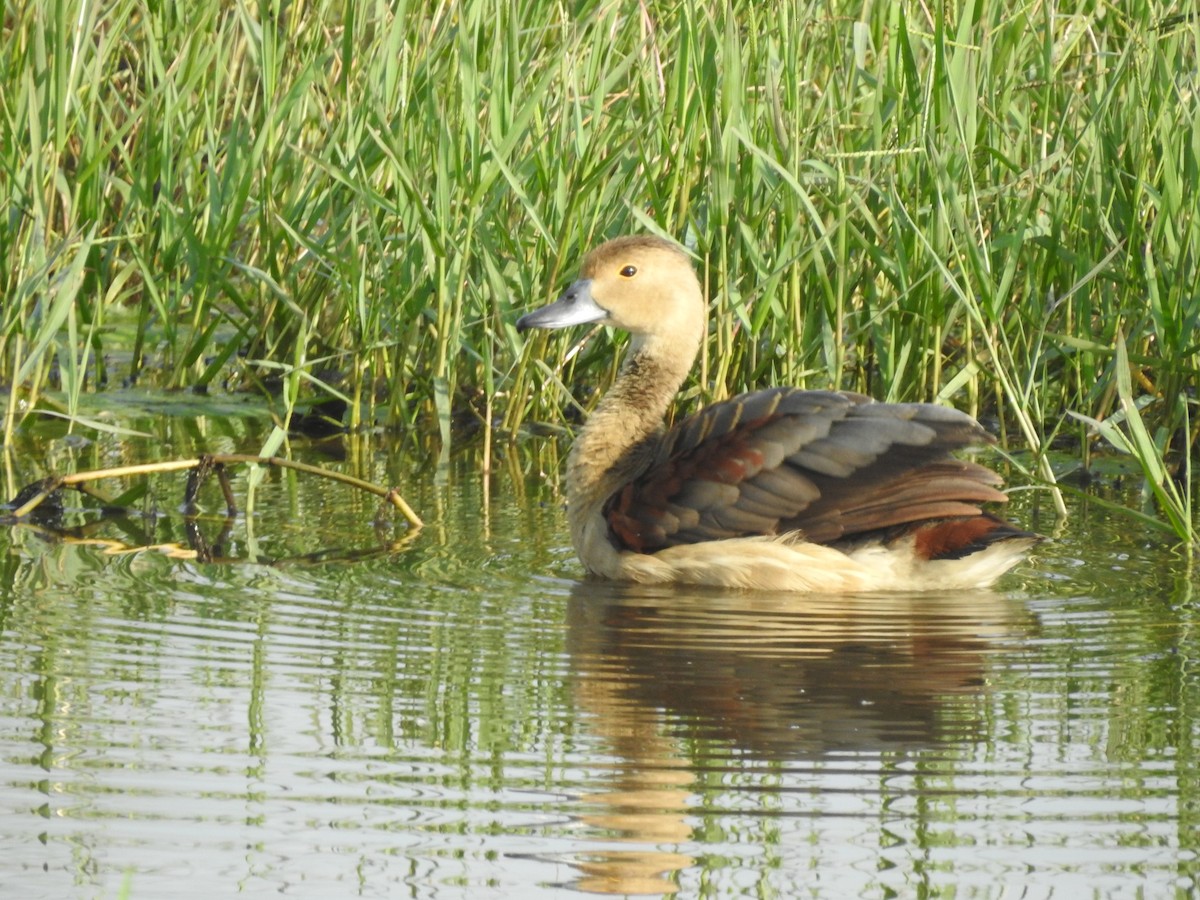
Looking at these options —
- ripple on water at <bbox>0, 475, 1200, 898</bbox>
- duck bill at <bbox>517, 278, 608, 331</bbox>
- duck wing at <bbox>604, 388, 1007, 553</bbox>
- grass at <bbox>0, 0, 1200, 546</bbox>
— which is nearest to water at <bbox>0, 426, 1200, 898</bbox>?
ripple on water at <bbox>0, 475, 1200, 898</bbox>

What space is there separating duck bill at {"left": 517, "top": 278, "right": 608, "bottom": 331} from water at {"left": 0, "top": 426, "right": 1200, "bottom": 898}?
707mm

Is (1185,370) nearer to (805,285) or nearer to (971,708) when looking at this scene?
(805,285)

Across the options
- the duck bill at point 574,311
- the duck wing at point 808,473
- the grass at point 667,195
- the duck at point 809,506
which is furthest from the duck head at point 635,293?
the duck wing at point 808,473

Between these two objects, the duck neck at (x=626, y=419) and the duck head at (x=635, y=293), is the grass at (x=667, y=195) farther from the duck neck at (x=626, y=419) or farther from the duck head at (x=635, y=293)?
the duck neck at (x=626, y=419)

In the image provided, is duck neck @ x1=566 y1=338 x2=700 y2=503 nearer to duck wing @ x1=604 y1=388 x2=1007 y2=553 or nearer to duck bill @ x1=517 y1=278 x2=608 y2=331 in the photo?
duck bill @ x1=517 y1=278 x2=608 y2=331

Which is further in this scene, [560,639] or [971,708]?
[560,639]

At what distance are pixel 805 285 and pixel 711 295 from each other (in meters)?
0.32

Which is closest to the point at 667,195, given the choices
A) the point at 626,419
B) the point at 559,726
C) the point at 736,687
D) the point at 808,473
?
the point at 626,419

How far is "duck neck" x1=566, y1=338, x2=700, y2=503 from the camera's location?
6.30 meters

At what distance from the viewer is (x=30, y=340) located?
735 centimetres

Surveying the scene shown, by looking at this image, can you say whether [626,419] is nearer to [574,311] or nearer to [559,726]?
[574,311]

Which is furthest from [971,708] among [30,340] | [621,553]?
[30,340]

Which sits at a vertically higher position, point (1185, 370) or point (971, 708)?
point (1185, 370)

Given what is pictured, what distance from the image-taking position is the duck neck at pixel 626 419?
→ 630 centimetres
